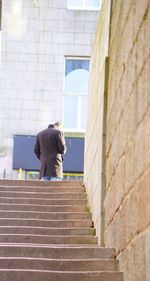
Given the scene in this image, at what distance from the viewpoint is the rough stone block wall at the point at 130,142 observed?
13.2ft

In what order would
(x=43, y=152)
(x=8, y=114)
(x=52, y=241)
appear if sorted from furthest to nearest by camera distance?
(x=8, y=114)
(x=43, y=152)
(x=52, y=241)

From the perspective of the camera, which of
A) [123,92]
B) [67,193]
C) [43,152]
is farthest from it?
[43,152]

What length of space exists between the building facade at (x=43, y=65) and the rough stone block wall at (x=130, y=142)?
10.3m

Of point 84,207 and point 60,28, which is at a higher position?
point 60,28

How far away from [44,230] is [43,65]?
10.3m

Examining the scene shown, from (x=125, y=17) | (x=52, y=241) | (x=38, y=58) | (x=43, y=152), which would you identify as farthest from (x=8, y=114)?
(x=125, y=17)

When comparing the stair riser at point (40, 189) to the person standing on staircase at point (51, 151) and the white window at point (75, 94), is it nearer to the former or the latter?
the person standing on staircase at point (51, 151)

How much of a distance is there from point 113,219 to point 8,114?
36.8ft

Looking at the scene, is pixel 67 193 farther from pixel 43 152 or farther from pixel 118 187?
pixel 118 187

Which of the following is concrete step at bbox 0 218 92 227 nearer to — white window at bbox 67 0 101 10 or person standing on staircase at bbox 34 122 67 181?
person standing on staircase at bbox 34 122 67 181

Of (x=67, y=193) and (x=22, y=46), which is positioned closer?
(x=67, y=193)

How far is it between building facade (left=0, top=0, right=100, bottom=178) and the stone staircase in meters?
7.03

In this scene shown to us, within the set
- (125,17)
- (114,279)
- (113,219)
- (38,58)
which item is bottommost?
(114,279)

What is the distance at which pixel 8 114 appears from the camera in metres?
16.4
